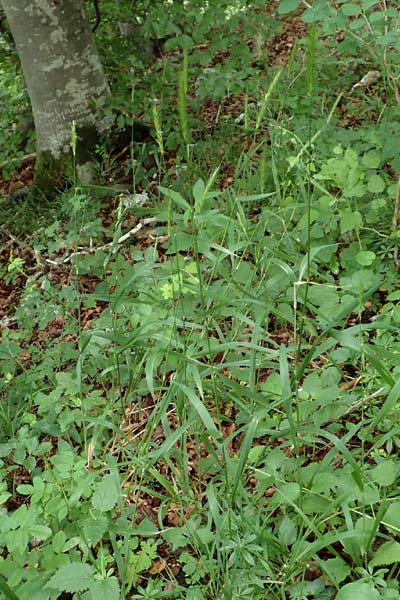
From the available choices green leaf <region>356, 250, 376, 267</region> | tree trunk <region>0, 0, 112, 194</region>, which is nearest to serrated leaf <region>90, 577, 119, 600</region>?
green leaf <region>356, 250, 376, 267</region>

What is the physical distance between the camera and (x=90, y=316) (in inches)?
115

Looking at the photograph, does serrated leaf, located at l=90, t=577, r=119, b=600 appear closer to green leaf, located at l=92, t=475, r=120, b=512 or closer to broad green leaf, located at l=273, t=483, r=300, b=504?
green leaf, located at l=92, t=475, r=120, b=512

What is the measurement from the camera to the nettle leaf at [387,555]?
1334 mm

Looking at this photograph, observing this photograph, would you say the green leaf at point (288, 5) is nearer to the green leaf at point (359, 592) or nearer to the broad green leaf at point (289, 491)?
the broad green leaf at point (289, 491)

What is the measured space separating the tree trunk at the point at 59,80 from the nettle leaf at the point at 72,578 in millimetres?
2361

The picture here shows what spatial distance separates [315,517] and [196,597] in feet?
1.21

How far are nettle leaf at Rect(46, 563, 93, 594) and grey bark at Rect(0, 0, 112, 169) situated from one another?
2802 millimetres

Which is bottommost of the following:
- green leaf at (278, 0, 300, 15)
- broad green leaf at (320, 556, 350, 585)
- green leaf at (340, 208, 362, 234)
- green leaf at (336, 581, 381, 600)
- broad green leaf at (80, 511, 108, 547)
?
broad green leaf at (320, 556, 350, 585)

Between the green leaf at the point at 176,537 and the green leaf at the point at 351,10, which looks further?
the green leaf at the point at 351,10

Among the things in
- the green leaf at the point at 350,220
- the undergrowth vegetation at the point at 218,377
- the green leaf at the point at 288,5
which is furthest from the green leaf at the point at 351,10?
the green leaf at the point at 350,220

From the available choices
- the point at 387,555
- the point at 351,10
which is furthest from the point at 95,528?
the point at 351,10

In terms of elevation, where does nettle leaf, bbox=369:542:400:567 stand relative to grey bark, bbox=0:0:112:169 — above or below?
below

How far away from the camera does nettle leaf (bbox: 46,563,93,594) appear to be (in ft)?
4.57

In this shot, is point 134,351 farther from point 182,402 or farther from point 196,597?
point 196,597
